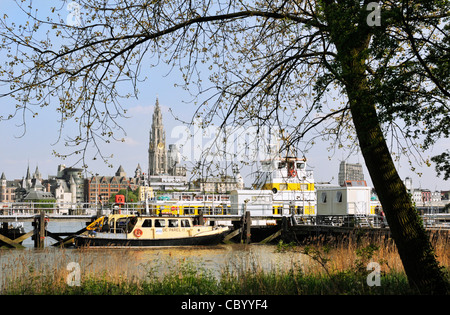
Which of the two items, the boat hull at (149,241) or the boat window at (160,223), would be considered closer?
the boat hull at (149,241)

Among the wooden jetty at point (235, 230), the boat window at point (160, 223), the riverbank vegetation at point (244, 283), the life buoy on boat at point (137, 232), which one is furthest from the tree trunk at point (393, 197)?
the boat window at point (160, 223)

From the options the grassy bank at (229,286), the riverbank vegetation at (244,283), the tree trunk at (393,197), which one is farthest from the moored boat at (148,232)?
the tree trunk at (393,197)

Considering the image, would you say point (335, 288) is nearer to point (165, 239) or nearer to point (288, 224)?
point (165, 239)

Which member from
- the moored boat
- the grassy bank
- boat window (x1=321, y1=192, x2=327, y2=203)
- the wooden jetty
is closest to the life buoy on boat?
the moored boat

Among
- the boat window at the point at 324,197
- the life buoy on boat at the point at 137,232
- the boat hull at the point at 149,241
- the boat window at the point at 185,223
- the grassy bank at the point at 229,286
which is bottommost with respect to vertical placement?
the boat hull at the point at 149,241

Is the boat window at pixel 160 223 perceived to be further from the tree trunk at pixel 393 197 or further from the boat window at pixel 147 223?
the tree trunk at pixel 393 197

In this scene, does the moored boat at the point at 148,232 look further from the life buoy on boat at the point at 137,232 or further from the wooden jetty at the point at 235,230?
the wooden jetty at the point at 235,230

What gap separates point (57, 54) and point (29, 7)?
93 cm

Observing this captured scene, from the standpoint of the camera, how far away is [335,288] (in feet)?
29.3

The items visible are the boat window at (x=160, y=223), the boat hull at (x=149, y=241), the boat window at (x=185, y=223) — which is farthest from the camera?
the boat window at (x=185, y=223)

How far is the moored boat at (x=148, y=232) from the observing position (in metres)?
32.3

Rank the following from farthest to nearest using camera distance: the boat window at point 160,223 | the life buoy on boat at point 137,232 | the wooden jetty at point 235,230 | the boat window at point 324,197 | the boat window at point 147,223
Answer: the boat window at point 324,197 < the boat window at point 160,223 < the wooden jetty at point 235,230 < the boat window at point 147,223 < the life buoy on boat at point 137,232

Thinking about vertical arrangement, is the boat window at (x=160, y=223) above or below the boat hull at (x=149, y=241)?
above

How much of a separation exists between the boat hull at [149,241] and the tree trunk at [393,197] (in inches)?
941
